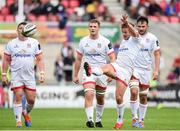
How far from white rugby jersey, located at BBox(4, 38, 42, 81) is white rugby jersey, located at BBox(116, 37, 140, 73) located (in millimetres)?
2078

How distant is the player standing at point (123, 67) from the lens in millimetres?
19469

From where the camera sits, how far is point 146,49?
21.3 meters

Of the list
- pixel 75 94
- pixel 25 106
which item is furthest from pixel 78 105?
pixel 25 106

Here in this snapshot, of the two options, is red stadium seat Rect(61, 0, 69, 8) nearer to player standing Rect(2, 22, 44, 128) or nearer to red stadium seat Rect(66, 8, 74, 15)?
red stadium seat Rect(66, 8, 74, 15)

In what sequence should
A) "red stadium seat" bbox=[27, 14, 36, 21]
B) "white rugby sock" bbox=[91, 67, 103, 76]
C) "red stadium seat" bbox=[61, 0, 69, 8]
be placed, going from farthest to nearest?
"red stadium seat" bbox=[61, 0, 69, 8] → "red stadium seat" bbox=[27, 14, 36, 21] → "white rugby sock" bbox=[91, 67, 103, 76]

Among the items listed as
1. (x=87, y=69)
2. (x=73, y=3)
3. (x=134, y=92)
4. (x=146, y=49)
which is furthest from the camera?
(x=73, y=3)

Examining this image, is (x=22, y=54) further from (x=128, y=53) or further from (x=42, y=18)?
(x=42, y=18)

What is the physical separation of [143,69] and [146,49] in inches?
20.4

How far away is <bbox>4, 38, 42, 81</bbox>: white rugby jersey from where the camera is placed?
67.5 feet

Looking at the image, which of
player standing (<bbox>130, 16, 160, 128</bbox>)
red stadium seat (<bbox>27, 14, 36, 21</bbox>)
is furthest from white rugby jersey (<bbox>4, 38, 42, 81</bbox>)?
red stadium seat (<bbox>27, 14, 36, 21</bbox>)

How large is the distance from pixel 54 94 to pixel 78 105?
3.48 ft

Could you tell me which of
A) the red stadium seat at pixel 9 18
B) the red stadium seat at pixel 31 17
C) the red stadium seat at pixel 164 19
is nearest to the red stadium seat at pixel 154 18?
the red stadium seat at pixel 164 19

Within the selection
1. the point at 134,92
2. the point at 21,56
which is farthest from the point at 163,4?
the point at 21,56

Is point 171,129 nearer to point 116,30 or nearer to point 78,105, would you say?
point 78,105
